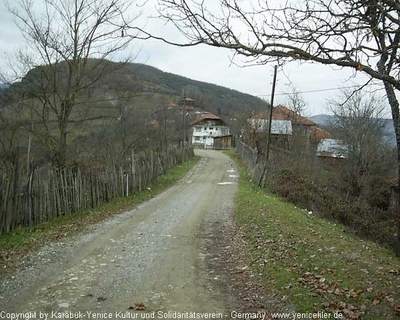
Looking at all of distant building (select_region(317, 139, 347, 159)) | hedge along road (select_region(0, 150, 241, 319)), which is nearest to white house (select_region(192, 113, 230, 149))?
distant building (select_region(317, 139, 347, 159))

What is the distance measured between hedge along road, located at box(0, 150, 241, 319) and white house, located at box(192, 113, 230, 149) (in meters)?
76.3

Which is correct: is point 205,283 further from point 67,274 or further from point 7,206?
point 7,206

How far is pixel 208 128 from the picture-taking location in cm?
9025

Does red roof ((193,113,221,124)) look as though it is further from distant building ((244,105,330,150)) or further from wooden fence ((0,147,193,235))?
wooden fence ((0,147,193,235))

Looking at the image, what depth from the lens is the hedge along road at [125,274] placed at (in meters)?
5.54

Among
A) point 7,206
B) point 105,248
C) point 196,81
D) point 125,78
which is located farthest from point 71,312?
point 196,81

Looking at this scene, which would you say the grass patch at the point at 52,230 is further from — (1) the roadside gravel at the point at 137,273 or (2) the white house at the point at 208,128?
(2) the white house at the point at 208,128

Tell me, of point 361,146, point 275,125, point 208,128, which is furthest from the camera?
point 208,128

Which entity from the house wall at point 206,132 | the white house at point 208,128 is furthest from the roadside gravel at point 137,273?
the house wall at point 206,132

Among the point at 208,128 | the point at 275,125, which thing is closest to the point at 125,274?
the point at 275,125

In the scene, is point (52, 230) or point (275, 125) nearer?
point (52, 230)

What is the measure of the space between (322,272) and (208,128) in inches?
3305

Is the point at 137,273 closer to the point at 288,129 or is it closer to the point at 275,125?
the point at 288,129

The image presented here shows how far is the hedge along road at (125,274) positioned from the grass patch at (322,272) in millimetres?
1011
